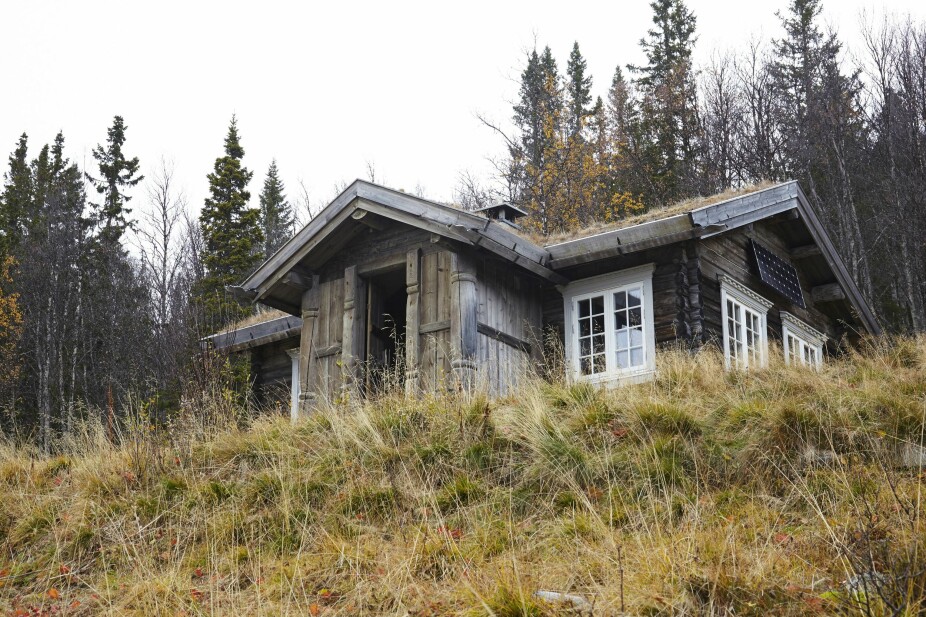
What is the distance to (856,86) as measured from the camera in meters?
28.9

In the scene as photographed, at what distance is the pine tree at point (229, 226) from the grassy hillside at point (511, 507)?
20907mm

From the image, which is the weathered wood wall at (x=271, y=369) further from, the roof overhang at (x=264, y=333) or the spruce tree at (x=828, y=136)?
the spruce tree at (x=828, y=136)

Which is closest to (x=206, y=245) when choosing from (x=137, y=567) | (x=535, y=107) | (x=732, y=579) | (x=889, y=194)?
(x=535, y=107)

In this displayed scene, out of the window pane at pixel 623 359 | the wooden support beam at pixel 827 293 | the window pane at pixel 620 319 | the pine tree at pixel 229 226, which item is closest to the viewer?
the window pane at pixel 623 359

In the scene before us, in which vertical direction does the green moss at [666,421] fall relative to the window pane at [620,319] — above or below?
below

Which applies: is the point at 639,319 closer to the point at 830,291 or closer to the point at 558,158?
the point at 830,291

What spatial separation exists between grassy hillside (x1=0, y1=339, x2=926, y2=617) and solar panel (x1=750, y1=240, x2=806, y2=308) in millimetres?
4545

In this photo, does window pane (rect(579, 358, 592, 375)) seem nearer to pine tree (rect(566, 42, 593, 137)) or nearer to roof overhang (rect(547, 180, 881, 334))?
roof overhang (rect(547, 180, 881, 334))

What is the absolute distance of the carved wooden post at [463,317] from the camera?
39.0 feet

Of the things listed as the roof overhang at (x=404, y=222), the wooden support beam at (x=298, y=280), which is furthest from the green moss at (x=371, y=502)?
the wooden support beam at (x=298, y=280)

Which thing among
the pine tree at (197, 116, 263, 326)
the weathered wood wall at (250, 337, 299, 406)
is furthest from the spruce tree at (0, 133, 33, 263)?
the weathered wood wall at (250, 337, 299, 406)

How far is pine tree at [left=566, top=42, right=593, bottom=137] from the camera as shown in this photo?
3316cm

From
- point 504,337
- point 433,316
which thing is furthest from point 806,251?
point 433,316

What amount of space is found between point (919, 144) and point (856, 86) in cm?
450
